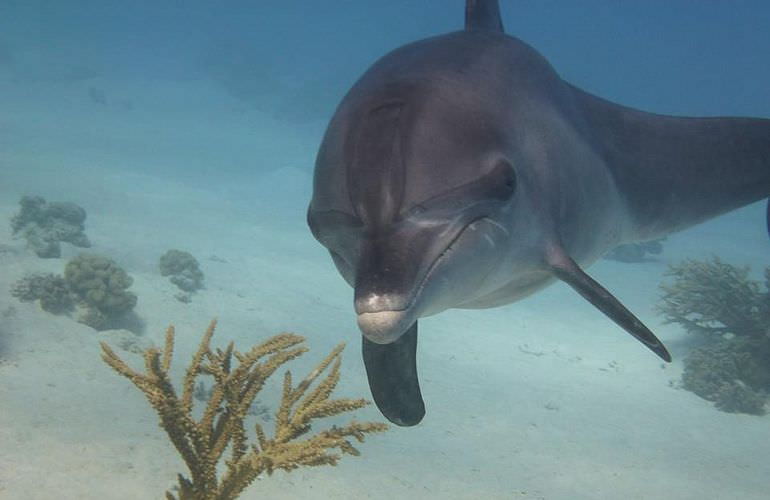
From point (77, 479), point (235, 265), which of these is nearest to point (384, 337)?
point (77, 479)

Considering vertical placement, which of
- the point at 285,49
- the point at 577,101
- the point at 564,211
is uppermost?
the point at 577,101

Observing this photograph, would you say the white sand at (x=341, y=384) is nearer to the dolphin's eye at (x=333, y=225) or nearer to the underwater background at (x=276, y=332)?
the underwater background at (x=276, y=332)

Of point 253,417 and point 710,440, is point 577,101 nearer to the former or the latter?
point 253,417

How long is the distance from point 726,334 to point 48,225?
656 inches

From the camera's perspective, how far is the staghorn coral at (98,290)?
9.58 meters

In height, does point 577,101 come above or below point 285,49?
above

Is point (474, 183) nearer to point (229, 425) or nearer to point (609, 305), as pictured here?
point (609, 305)

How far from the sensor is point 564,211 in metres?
2.98

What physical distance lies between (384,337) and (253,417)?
22.0 feet

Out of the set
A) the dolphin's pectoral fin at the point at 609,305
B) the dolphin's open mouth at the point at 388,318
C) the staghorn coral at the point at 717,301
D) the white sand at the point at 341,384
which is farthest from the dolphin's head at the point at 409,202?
the staghorn coral at the point at 717,301

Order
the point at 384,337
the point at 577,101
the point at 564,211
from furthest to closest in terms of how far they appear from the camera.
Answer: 1. the point at 577,101
2. the point at 564,211
3. the point at 384,337

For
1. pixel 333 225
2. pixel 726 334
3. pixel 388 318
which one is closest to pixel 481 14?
pixel 333 225

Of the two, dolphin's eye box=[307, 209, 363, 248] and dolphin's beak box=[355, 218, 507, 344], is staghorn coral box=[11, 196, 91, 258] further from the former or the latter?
dolphin's beak box=[355, 218, 507, 344]

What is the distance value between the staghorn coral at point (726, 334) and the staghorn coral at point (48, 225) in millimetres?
13913
